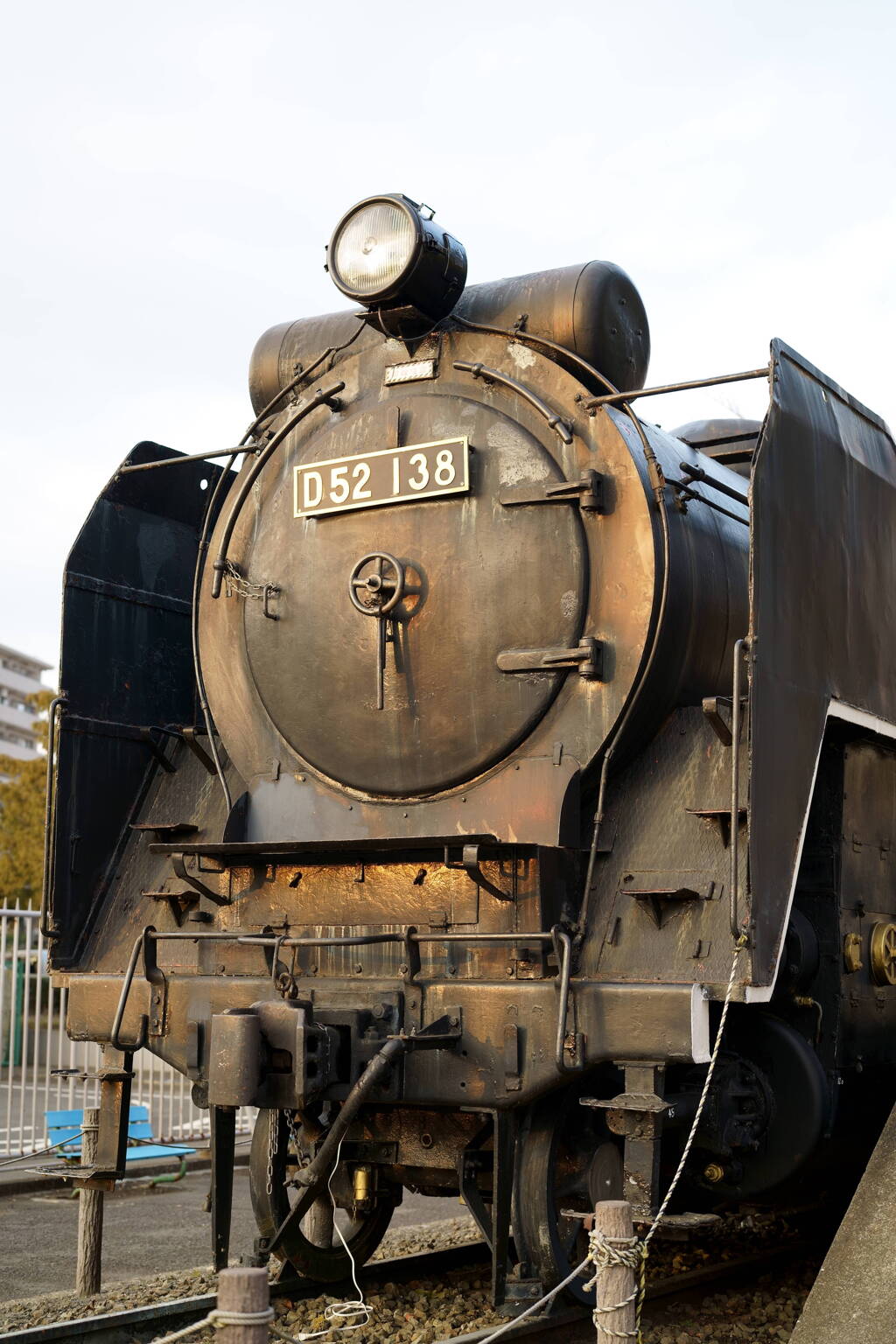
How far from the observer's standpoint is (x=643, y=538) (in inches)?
188

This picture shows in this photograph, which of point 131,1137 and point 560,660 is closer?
point 560,660

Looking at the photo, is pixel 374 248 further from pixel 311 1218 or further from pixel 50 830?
pixel 311 1218

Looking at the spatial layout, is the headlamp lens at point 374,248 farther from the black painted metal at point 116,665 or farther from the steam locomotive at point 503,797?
the black painted metal at point 116,665

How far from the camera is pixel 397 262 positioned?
5.14m

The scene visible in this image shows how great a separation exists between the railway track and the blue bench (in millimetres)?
3070

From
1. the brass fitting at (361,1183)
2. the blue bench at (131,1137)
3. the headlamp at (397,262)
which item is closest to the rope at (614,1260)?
the brass fitting at (361,1183)

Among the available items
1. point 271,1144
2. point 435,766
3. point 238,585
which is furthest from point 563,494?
point 271,1144

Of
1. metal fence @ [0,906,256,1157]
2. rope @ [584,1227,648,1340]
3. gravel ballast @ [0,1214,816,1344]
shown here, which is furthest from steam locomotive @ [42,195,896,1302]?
metal fence @ [0,906,256,1157]

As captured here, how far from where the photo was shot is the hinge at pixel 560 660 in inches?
188

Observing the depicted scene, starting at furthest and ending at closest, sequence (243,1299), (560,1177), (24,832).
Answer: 1. (24,832)
2. (560,1177)
3. (243,1299)

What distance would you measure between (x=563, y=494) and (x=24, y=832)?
21.7 meters

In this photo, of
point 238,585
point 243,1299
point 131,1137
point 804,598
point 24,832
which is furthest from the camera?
point 24,832

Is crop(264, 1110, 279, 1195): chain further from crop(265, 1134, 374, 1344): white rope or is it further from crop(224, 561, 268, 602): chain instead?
crop(224, 561, 268, 602): chain

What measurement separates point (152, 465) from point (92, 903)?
1843 mm
